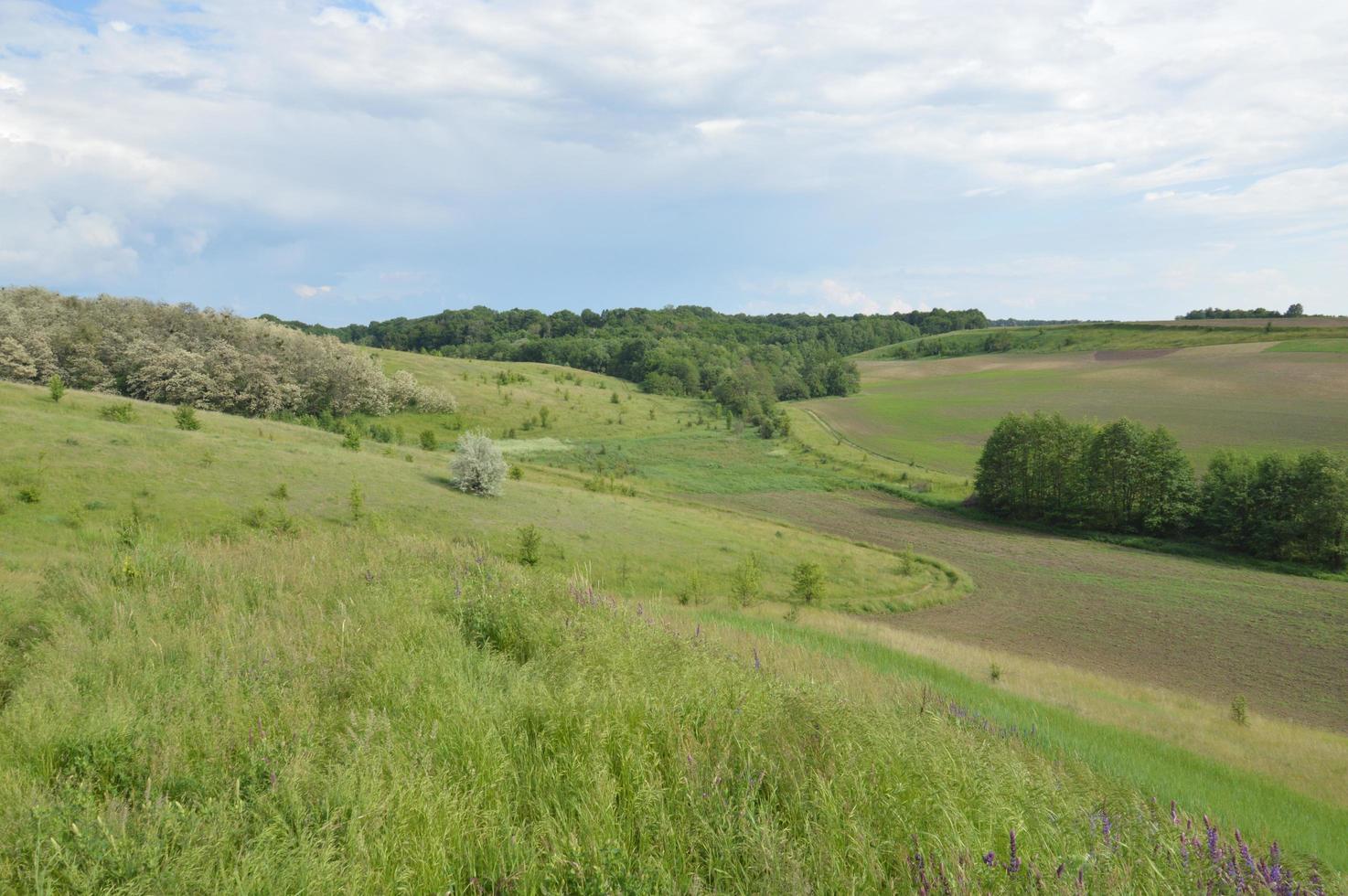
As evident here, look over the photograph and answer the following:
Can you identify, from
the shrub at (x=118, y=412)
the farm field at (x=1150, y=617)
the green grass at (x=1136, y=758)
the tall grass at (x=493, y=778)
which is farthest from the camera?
the shrub at (x=118, y=412)

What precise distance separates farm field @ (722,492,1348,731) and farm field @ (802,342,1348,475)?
25.3 m

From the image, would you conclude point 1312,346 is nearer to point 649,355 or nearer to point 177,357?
point 649,355

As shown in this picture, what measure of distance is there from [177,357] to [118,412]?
1021 inches

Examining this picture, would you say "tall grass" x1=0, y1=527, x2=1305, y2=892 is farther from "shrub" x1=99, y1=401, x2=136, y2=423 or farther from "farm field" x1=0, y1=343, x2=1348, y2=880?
"shrub" x1=99, y1=401, x2=136, y2=423

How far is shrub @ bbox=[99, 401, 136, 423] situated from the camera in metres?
36.9

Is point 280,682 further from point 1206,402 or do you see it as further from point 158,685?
point 1206,402

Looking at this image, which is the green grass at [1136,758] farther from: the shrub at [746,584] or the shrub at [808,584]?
the shrub at [808,584]

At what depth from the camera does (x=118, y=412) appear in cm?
3719

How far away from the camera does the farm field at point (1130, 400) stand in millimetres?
70812

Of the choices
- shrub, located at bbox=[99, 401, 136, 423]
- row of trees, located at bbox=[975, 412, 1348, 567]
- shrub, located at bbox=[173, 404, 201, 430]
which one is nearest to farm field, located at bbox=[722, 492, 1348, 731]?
row of trees, located at bbox=[975, 412, 1348, 567]

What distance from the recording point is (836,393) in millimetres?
142000

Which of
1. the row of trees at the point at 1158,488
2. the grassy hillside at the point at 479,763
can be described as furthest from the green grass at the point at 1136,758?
the row of trees at the point at 1158,488

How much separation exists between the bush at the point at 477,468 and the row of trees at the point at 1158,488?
45748 millimetres

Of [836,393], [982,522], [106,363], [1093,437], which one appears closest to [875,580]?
[982,522]
